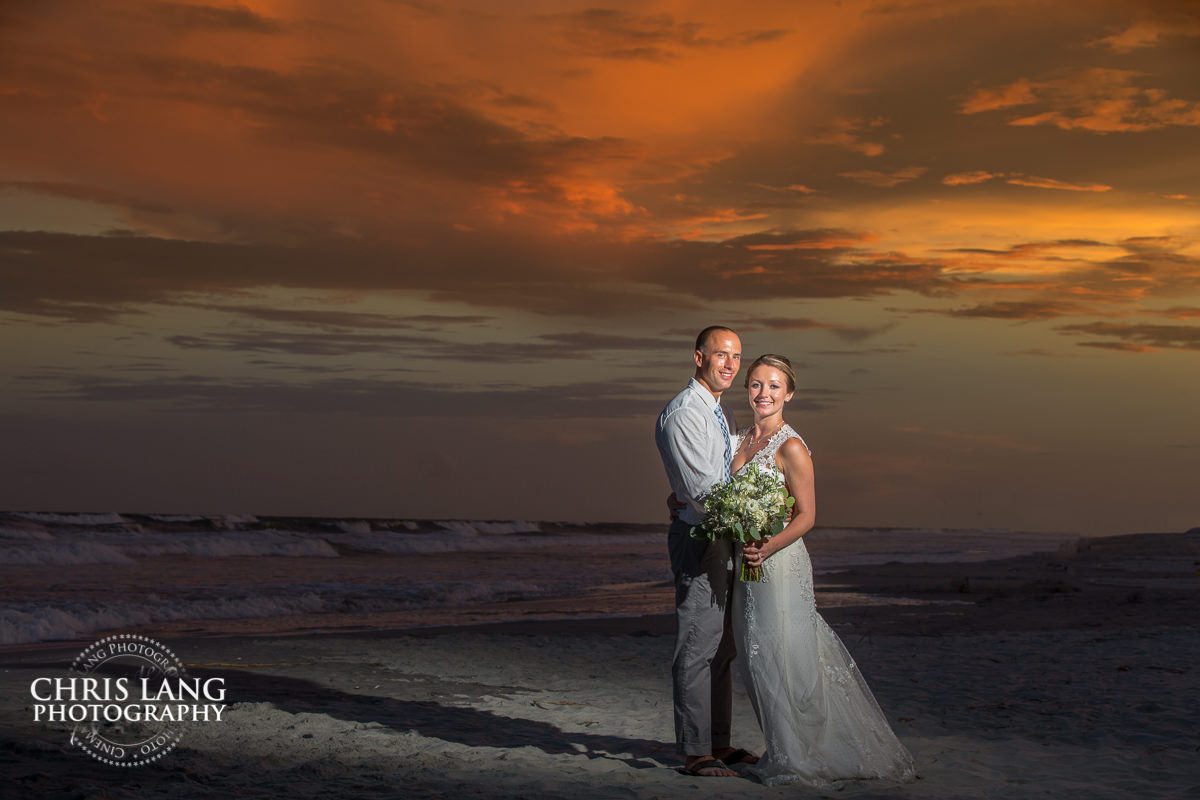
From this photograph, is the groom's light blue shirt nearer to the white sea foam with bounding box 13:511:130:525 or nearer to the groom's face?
the groom's face

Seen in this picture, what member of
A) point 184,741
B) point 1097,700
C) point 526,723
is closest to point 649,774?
point 526,723

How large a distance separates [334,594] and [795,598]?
1525 centimetres

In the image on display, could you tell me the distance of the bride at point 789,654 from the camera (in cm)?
562

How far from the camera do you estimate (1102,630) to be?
1330 centimetres

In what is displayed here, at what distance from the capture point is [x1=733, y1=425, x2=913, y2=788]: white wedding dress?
5637 mm

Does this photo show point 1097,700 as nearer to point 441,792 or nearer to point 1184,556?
point 441,792

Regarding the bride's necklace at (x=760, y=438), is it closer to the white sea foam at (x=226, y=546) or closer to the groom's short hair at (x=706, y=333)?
the groom's short hair at (x=706, y=333)

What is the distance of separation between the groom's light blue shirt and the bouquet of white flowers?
9 cm

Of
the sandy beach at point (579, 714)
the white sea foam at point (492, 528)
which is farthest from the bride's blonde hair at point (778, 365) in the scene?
the white sea foam at point (492, 528)

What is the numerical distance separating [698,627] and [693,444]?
1053 mm

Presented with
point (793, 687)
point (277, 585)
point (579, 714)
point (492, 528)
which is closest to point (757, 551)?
point (793, 687)

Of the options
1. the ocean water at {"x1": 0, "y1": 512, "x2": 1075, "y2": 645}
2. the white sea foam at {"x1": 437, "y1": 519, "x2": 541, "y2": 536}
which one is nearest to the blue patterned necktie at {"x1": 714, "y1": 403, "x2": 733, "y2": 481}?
the ocean water at {"x1": 0, "y1": 512, "x2": 1075, "y2": 645}

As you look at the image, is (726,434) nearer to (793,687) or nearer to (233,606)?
(793,687)

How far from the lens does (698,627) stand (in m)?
5.75
